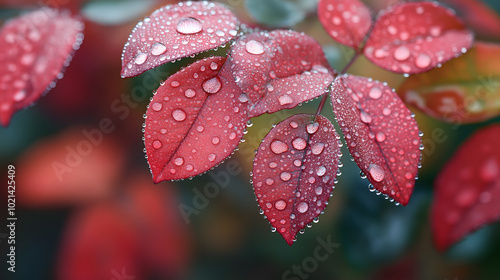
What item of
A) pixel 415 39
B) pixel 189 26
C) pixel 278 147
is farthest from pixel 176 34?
pixel 415 39

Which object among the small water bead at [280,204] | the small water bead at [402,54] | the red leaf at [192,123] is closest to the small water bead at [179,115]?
the red leaf at [192,123]

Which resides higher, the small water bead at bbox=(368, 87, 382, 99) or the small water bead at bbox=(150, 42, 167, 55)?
the small water bead at bbox=(150, 42, 167, 55)

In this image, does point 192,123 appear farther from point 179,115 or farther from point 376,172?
point 376,172

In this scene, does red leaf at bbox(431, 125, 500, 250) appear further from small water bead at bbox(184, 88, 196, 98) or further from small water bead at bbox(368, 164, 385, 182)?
small water bead at bbox(184, 88, 196, 98)

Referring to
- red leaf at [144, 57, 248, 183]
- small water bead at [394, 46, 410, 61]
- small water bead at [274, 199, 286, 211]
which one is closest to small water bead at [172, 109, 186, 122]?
red leaf at [144, 57, 248, 183]

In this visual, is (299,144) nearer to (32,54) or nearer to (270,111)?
(270,111)

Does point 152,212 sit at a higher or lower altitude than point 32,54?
lower

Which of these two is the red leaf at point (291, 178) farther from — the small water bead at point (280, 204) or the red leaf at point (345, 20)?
the red leaf at point (345, 20)
